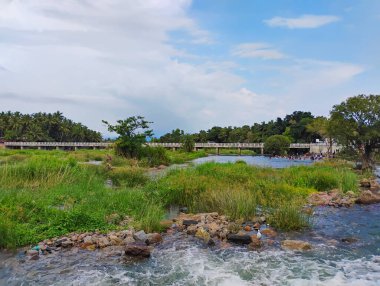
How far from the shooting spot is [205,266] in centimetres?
943

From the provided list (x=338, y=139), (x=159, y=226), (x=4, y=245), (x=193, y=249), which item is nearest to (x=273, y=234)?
(x=193, y=249)

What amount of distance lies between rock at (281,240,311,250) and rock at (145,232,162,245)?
391cm

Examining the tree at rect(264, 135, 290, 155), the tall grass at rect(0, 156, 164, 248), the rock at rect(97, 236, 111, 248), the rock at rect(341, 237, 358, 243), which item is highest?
the tree at rect(264, 135, 290, 155)

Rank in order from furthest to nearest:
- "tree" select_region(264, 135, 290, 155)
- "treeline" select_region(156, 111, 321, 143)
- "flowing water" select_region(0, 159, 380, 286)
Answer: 1. "treeline" select_region(156, 111, 321, 143)
2. "tree" select_region(264, 135, 290, 155)
3. "flowing water" select_region(0, 159, 380, 286)

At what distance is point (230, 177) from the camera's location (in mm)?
21391

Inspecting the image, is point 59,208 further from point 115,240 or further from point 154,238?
point 154,238

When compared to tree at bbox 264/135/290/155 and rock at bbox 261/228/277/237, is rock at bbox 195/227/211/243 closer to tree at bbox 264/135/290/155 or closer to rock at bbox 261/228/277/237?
rock at bbox 261/228/277/237

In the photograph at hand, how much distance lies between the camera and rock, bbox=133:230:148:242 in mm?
10844

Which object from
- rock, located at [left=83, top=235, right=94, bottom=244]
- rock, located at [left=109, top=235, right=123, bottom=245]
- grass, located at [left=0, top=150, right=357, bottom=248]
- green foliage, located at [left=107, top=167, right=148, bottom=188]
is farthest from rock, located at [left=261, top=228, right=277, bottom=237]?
green foliage, located at [left=107, top=167, right=148, bottom=188]

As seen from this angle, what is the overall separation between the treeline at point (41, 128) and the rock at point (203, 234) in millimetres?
116761

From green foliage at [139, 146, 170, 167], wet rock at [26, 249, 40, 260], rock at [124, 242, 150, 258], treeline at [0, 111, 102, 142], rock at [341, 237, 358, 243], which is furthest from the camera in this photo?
treeline at [0, 111, 102, 142]

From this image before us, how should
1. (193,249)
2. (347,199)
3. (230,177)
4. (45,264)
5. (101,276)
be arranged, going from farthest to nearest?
(230,177), (347,199), (193,249), (45,264), (101,276)

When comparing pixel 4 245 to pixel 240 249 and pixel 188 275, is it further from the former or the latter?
pixel 240 249

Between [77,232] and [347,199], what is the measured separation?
1407cm
